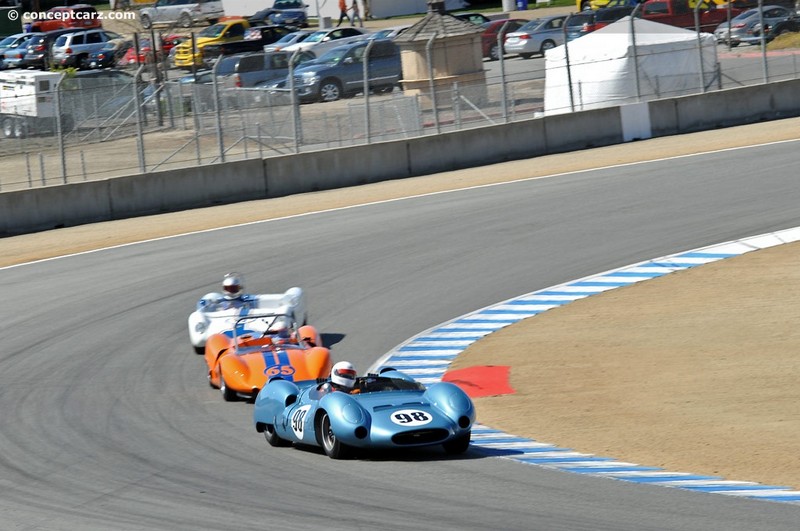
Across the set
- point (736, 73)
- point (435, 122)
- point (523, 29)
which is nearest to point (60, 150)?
point (435, 122)

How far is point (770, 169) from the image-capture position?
2409 cm

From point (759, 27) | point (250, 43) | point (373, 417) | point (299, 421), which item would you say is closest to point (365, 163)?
point (759, 27)

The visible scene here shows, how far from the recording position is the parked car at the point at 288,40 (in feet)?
169

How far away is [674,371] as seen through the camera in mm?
13031

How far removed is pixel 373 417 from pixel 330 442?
446 mm

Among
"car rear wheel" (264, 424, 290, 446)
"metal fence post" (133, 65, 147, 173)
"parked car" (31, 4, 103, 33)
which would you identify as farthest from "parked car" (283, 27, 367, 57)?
"car rear wheel" (264, 424, 290, 446)

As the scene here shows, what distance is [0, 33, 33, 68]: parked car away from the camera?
5522cm

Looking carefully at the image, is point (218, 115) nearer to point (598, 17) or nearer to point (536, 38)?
point (598, 17)

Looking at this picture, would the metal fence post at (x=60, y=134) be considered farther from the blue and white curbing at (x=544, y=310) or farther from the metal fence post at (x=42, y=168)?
the blue and white curbing at (x=544, y=310)

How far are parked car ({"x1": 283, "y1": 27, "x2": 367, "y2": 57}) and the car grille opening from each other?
3906 centimetres

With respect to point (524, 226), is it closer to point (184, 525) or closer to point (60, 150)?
point (60, 150)

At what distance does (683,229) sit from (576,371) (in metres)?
7.72

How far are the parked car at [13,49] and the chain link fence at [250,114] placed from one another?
27982mm

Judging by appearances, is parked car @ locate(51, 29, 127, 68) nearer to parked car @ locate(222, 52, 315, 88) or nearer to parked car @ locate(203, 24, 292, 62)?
parked car @ locate(203, 24, 292, 62)
